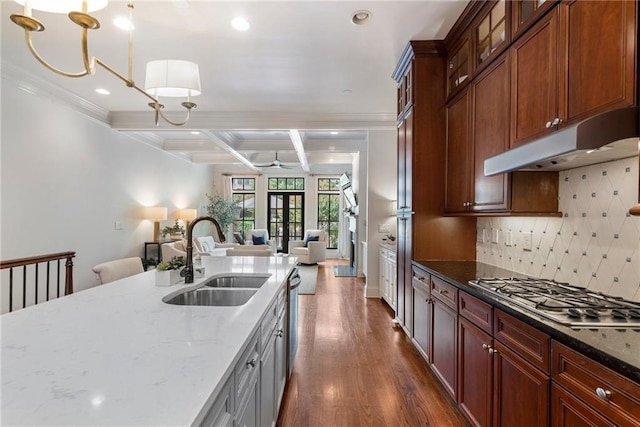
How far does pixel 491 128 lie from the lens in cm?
212

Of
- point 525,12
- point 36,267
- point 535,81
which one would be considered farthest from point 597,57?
point 36,267

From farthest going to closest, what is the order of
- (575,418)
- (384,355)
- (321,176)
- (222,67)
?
1. (321,176)
2. (222,67)
3. (384,355)
4. (575,418)

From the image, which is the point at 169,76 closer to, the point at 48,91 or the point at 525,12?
the point at 525,12

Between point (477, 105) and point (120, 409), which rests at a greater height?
point (477, 105)

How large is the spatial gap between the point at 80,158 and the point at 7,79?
4.14ft

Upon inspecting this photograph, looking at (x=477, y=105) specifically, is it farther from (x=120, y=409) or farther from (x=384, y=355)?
(x=120, y=409)

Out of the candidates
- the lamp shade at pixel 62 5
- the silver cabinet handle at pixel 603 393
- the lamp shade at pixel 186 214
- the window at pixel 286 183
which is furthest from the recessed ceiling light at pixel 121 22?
the window at pixel 286 183

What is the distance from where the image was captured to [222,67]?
3.27 meters

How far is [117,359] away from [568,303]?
181 centimetres

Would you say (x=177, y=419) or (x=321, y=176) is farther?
(x=321, y=176)

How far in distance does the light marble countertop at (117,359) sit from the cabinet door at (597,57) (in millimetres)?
1699

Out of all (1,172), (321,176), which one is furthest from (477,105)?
(321,176)

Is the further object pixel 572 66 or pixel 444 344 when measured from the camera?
pixel 444 344

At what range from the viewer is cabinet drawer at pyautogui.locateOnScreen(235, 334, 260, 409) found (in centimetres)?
105
